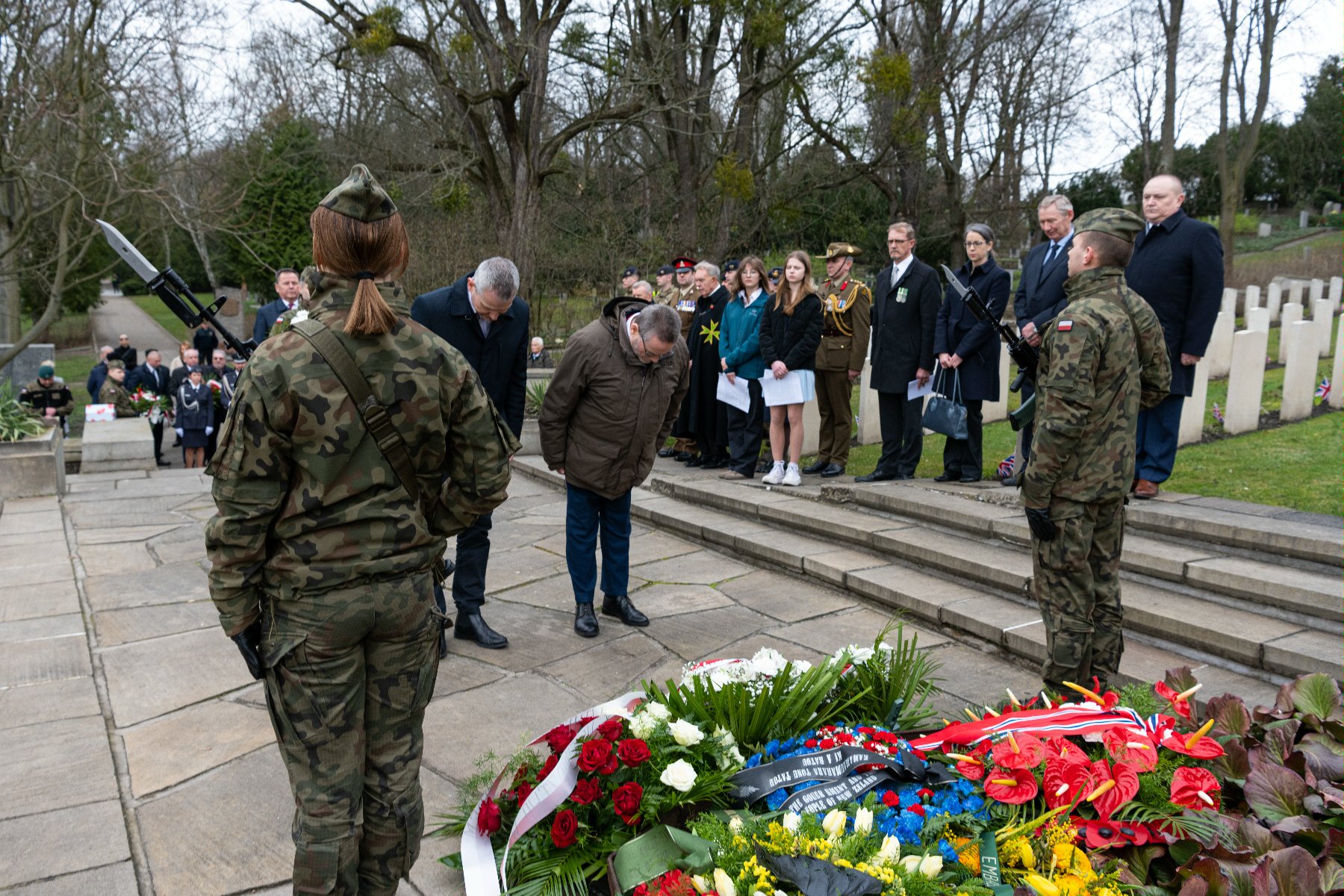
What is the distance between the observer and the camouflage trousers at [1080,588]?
3898mm

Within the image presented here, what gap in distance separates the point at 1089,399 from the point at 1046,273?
330 centimetres

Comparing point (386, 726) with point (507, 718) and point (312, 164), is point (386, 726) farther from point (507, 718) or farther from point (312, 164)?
point (312, 164)

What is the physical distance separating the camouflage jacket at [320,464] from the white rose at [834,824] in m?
1.30

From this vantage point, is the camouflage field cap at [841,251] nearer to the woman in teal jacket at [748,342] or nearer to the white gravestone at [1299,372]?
the woman in teal jacket at [748,342]

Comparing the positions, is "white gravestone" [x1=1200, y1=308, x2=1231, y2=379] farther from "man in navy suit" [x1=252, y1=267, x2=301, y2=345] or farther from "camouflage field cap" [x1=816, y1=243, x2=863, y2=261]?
"man in navy suit" [x1=252, y1=267, x2=301, y2=345]

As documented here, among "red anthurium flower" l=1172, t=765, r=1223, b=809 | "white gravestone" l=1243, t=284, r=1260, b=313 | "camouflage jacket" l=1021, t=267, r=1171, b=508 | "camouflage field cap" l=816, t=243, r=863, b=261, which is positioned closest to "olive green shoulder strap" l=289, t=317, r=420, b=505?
"red anthurium flower" l=1172, t=765, r=1223, b=809

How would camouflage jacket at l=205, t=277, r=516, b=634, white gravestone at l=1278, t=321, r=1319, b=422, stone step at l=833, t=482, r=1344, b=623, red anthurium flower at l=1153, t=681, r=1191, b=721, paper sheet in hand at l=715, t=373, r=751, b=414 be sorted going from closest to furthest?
camouflage jacket at l=205, t=277, r=516, b=634 → red anthurium flower at l=1153, t=681, r=1191, b=721 → stone step at l=833, t=482, r=1344, b=623 → paper sheet in hand at l=715, t=373, r=751, b=414 → white gravestone at l=1278, t=321, r=1319, b=422

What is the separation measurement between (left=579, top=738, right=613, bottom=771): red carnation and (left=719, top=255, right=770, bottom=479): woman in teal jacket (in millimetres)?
5679

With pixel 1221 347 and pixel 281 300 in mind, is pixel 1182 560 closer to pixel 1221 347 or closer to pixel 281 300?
pixel 281 300

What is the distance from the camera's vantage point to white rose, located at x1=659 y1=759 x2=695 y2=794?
296 centimetres

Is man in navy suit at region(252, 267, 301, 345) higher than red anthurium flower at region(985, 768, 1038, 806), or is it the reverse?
man in navy suit at region(252, 267, 301, 345)

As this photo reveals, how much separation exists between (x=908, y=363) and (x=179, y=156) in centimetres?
1268

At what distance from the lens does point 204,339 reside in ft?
58.8

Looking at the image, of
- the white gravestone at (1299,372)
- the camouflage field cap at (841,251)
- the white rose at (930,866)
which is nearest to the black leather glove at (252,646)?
the white rose at (930,866)
